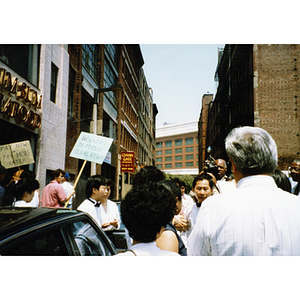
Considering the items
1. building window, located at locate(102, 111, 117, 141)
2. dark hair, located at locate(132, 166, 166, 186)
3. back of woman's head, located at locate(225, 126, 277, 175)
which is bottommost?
dark hair, located at locate(132, 166, 166, 186)

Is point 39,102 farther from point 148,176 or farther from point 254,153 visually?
point 254,153

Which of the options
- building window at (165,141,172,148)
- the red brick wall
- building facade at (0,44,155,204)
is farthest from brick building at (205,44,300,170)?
building window at (165,141,172,148)

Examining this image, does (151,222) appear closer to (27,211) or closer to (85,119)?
(27,211)

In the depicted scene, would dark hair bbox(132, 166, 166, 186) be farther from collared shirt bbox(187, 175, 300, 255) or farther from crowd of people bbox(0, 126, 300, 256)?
collared shirt bbox(187, 175, 300, 255)

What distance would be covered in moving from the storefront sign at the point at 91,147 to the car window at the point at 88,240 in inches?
→ 114

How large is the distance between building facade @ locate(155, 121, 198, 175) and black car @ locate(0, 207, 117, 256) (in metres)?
65.6

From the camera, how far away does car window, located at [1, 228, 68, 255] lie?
145cm

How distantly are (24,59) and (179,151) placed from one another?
6534 cm

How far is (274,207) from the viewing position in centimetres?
137

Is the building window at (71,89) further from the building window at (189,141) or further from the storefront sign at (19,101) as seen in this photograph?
the building window at (189,141)

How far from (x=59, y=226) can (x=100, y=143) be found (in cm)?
344

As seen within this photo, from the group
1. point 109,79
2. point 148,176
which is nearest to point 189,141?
point 109,79

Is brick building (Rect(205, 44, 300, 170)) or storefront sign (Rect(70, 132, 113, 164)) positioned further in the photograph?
brick building (Rect(205, 44, 300, 170))

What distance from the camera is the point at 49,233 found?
1696mm
